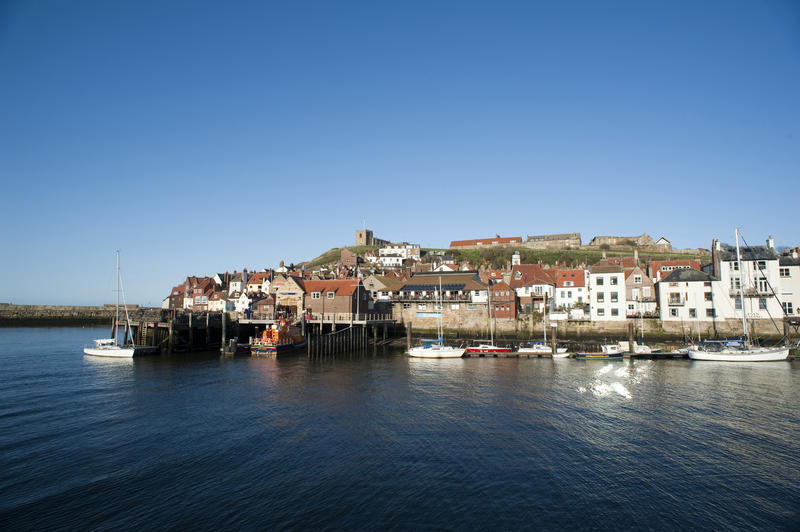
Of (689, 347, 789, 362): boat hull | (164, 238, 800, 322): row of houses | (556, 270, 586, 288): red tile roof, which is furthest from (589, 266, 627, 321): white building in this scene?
(689, 347, 789, 362): boat hull

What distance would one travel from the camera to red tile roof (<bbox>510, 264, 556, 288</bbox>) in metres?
70.9

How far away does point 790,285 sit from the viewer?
55.0 m

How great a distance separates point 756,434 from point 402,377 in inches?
1000

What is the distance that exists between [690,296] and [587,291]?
1399 centimetres

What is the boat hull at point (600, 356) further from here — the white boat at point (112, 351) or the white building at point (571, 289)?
the white boat at point (112, 351)

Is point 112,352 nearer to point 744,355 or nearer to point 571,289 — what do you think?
point 571,289

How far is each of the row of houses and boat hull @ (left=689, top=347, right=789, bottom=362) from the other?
5786mm

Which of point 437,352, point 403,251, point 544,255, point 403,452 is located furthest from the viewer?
point 403,251

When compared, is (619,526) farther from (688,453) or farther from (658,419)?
(658,419)

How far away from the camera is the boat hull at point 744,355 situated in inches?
1746

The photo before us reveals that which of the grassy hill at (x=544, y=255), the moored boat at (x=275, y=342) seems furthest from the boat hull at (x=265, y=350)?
the grassy hill at (x=544, y=255)

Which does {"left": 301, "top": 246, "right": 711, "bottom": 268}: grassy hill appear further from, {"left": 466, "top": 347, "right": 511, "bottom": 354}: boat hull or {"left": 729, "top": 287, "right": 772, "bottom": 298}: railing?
{"left": 466, "top": 347, "right": 511, "bottom": 354}: boat hull

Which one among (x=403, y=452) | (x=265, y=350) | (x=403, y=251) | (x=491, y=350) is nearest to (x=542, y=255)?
(x=403, y=251)

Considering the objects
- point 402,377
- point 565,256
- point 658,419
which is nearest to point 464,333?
point 402,377
